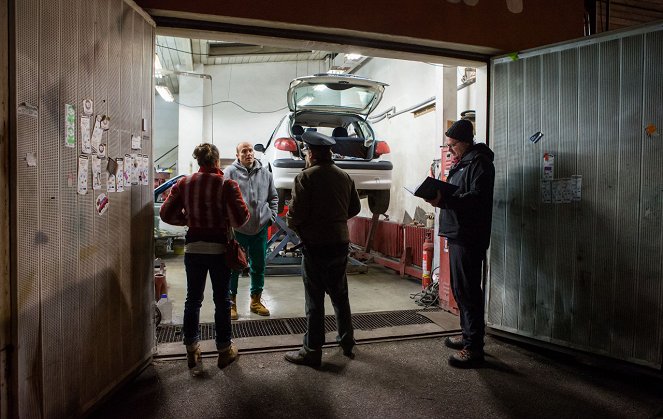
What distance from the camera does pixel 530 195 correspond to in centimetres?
349

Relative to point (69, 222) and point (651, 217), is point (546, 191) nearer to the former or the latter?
point (651, 217)

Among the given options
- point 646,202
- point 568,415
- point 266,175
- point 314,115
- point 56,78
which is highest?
point 314,115

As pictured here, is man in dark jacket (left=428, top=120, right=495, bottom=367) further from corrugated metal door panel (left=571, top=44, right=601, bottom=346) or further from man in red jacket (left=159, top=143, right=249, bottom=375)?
man in red jacket (left=159, top=143, right=249, bottom=375)

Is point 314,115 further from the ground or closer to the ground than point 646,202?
further from the ground

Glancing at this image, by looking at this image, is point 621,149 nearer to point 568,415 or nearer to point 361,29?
point 568,415

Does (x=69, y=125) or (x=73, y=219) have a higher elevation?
(x=69, y=125)

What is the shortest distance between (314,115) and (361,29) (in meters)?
3.00

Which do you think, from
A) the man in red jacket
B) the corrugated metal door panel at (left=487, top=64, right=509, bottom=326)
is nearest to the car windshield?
the corrugated metal door panel at (left=487, top=64, right=509, bottom=326)

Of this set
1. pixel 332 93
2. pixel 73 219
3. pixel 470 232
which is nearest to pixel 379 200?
pixel 332 93

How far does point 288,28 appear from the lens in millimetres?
3307

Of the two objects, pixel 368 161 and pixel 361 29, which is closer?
pixel 361 29

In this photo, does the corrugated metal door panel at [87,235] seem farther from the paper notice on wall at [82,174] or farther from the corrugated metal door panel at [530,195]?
the corrugated metal door panel at [530,195]

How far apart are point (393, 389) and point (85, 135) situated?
2370mm

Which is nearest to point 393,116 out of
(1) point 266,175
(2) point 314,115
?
(2) point 314,115
